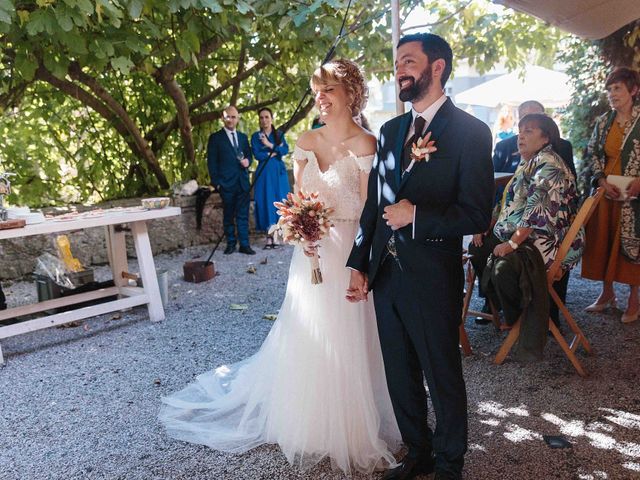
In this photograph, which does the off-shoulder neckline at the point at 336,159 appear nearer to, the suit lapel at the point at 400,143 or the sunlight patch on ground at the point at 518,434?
the suit lapel at the point at 400,143

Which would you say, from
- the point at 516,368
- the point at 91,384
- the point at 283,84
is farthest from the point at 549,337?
the point at 283,84

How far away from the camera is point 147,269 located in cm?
545

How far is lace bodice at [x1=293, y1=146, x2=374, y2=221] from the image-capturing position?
2953mm

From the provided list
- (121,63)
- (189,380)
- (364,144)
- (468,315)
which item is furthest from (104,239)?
(364,144)

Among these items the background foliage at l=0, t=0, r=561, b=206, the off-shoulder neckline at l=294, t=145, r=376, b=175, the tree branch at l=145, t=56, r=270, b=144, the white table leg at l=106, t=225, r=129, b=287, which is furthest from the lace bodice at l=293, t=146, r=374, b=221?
the tree branch at l=145, t=56, r=270, b=144

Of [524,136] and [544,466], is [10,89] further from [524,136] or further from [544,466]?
[544,466]

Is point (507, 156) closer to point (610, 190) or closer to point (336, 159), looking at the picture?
point (610, 190)

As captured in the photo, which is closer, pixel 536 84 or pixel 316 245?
pixel 316 245

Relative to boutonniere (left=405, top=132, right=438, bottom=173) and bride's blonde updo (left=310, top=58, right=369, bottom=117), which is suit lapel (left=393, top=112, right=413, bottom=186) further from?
bride's blonde updo (left=310, top=58, right=369, bottom=117)

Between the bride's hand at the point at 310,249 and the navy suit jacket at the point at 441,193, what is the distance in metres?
0.45

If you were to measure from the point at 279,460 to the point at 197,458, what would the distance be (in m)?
0.46

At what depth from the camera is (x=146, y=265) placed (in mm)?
5434

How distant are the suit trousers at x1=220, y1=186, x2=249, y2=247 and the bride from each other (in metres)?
5.52

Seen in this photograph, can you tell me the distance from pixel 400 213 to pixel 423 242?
18 cm
